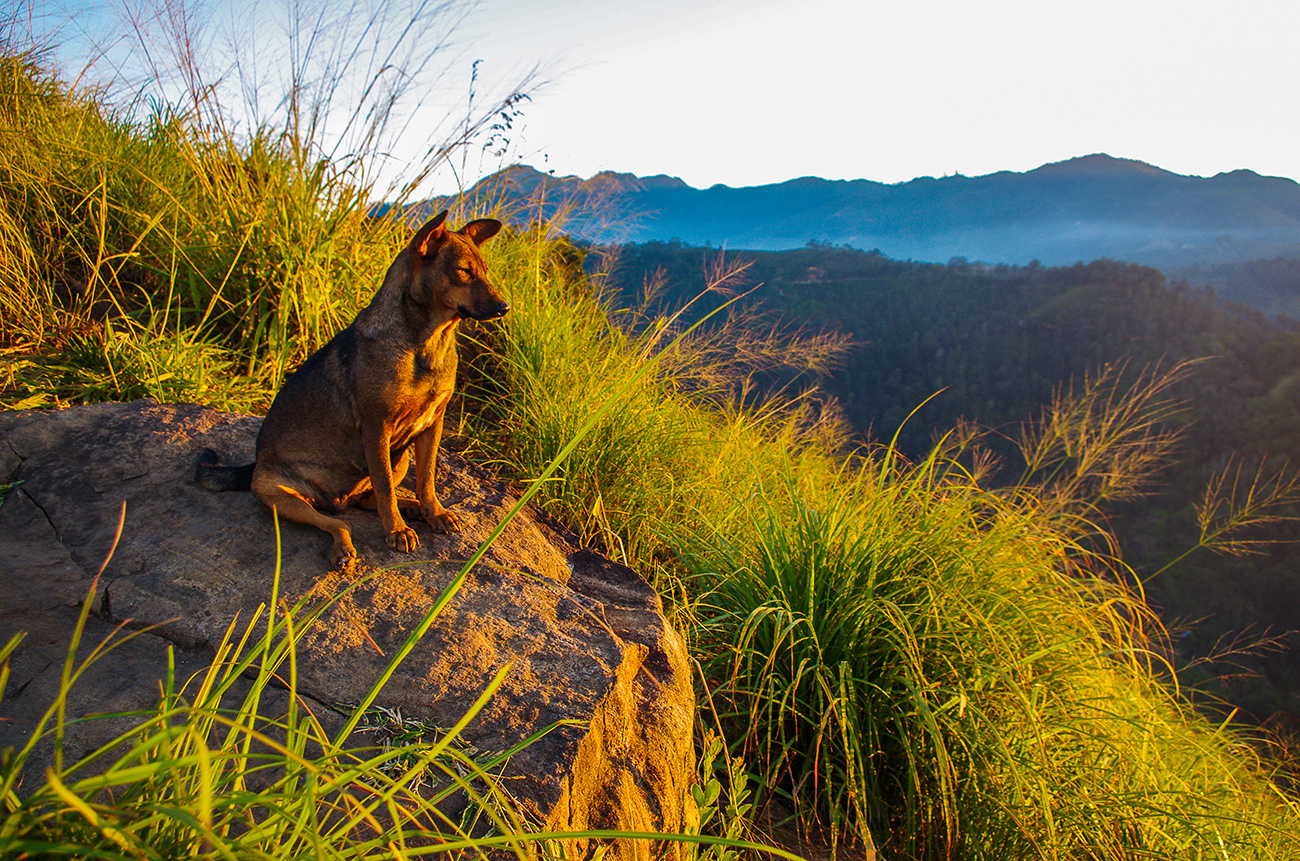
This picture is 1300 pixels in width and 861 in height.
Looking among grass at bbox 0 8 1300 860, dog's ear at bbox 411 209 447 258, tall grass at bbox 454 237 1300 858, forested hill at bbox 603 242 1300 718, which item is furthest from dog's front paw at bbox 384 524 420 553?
forested hill at bbox 603 242 1300 718

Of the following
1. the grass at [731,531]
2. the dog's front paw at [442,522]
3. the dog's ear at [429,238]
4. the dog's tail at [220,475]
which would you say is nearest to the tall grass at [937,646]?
the grass at [731,531]

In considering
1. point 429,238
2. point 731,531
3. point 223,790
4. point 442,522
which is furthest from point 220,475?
point 731,531

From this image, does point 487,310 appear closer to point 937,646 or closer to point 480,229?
point 480,229

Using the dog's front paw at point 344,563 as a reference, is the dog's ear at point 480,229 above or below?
above

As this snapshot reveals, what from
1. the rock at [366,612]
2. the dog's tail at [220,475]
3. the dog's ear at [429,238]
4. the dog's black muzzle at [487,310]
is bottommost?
the rock at [366,612]

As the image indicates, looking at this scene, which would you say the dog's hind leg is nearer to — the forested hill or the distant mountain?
the forested hill

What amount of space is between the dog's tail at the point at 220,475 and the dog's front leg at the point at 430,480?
23.9 inches

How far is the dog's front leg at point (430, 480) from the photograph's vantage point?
2.17m

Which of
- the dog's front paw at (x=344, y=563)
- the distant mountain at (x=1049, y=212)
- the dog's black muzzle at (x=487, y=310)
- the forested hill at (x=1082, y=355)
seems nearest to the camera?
the dog's black muzzle at (x=487, y=310)

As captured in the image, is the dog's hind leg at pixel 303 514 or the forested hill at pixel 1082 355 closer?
the dog's hind leg at pixel 303 514

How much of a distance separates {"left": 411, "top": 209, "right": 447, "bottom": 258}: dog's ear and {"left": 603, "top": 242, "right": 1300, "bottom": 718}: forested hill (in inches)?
959

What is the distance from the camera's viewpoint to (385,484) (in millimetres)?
2010

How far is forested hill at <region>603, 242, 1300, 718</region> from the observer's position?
26719 mm

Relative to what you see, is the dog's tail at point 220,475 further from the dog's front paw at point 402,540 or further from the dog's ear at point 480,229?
the dog's ear at point 480,229
